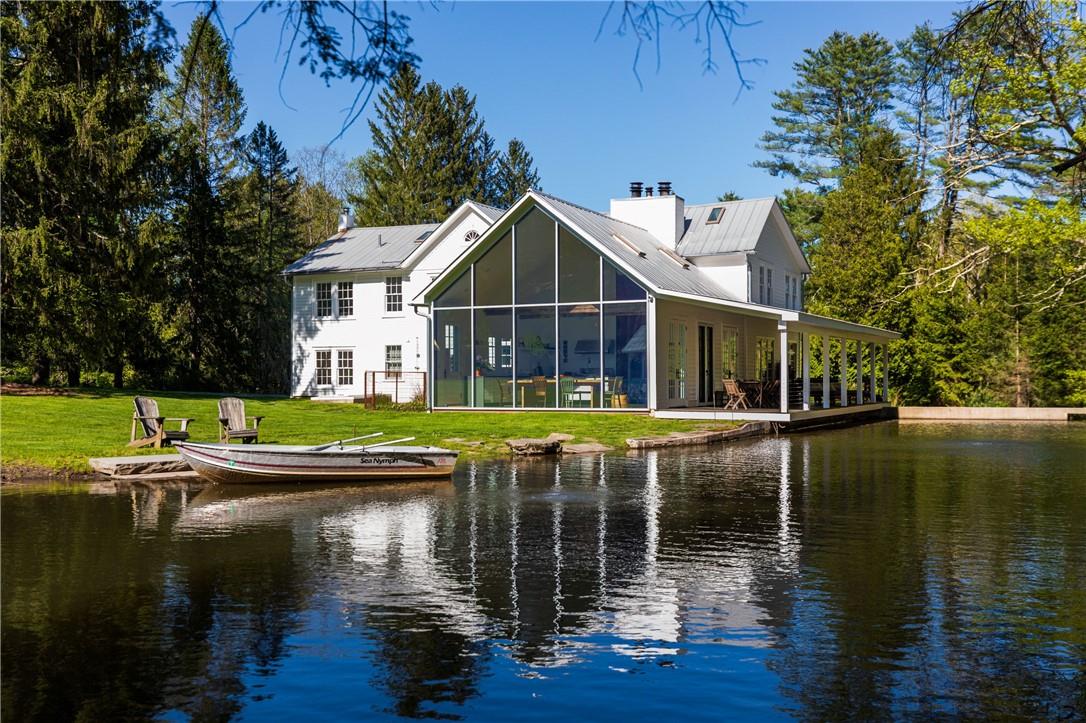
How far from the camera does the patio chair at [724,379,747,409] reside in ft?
92.6

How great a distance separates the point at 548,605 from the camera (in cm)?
757

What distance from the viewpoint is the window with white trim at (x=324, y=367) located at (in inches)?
1588

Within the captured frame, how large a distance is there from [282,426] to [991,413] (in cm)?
2314

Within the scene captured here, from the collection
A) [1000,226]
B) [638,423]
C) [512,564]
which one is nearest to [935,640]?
[512,564]

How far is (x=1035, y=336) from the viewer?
111 feet

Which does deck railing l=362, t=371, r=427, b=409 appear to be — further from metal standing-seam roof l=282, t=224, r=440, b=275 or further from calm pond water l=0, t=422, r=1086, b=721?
calm pond water l=0, t=422, r=1086, b=721

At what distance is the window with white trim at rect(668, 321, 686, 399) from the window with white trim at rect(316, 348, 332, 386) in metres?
16.0

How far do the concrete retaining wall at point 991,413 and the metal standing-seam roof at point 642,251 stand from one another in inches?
298

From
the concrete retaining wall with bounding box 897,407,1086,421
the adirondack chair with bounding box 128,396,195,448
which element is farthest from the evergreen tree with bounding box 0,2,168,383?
the concrete retaining wall with bounding box 897,407,1086,421

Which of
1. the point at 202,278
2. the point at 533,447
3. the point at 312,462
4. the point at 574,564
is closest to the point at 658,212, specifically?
the point at 533,447

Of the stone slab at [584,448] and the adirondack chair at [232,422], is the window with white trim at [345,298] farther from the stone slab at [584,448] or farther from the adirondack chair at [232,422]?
the adirondack chair at [232,422]

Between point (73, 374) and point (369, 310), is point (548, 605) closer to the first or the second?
point (369, 310)

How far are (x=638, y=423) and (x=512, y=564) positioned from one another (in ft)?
53.5

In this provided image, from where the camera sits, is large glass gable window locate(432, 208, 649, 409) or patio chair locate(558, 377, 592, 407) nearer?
large glass gable window locate(432, 208, 649, 409)
